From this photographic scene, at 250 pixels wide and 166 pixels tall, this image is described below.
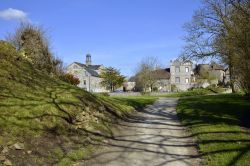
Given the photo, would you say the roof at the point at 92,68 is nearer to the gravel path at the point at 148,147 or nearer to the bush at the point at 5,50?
the bush at the point at 5,50

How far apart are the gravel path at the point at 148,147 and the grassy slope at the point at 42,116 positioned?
74 centimetres

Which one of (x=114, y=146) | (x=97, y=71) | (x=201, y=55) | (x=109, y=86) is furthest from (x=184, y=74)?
(x=114, y=146)

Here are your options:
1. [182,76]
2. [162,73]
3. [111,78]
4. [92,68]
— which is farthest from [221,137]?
[92,68]

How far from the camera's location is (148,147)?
45.5 ft

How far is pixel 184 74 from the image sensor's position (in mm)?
106125

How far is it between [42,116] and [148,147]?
13.5ft

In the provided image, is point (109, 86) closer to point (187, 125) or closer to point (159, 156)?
point (187, 125)

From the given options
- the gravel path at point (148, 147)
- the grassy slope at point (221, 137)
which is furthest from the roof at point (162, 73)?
the gravel path at point (148, 147)

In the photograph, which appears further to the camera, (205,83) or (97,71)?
(97,71)

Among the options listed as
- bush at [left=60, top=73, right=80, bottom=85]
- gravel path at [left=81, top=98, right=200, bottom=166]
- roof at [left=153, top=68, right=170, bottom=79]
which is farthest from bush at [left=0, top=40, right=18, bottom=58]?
roof at [left=153, top=68, right=170, bottom=79]

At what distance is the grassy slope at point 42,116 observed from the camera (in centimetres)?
1190

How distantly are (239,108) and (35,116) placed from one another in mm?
16410

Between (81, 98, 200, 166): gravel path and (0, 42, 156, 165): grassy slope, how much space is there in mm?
736

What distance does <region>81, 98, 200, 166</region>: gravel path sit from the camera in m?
11.9
